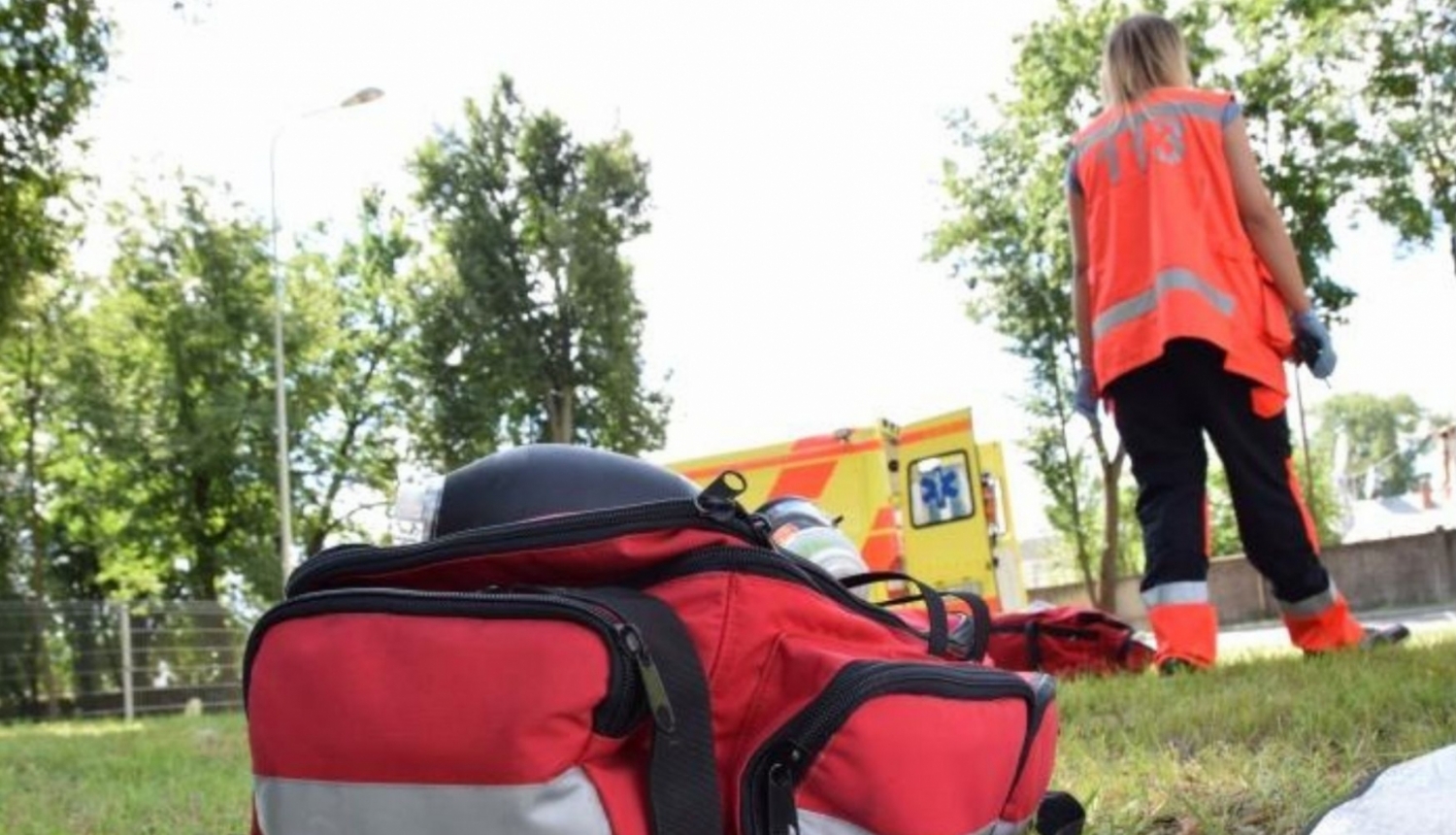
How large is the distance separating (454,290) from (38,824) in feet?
97.9

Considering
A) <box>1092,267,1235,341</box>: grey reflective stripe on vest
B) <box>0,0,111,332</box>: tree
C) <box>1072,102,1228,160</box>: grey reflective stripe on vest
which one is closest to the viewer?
<box>1092,267,1235,341</box>: grey reflective stripe on vest

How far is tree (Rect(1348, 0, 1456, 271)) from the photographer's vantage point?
53.4 ft

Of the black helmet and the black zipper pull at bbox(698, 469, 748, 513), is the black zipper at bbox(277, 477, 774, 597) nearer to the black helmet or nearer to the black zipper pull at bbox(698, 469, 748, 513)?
the black zipper pull at bbox(698, 469, 748, 513)

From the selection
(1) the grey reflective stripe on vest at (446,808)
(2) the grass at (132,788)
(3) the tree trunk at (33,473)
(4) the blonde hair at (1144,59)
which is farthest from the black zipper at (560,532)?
(3) the tree trunk at (33,473)

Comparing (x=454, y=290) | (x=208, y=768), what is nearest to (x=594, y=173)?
(x=454, y=290)

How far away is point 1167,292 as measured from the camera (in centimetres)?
412

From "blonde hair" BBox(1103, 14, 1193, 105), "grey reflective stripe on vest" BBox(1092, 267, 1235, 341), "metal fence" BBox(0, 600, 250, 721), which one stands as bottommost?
"metal fence" BBox(0, 600, 250, 721)

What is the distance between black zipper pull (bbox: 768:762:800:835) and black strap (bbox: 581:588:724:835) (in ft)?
0.21

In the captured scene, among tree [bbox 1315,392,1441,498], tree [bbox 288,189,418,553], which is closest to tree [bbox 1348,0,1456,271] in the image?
tree [bbox 288,189,418,553]

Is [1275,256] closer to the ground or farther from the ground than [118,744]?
farther from the ground

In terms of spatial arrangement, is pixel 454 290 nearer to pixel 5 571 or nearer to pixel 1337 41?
pixel 5 571

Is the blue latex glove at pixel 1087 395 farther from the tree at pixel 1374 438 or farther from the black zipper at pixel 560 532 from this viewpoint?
the tree at pixel 1374 438

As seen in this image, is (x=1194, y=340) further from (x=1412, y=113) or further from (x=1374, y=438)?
(x=1374, y=438)

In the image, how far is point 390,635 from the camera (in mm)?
1399
